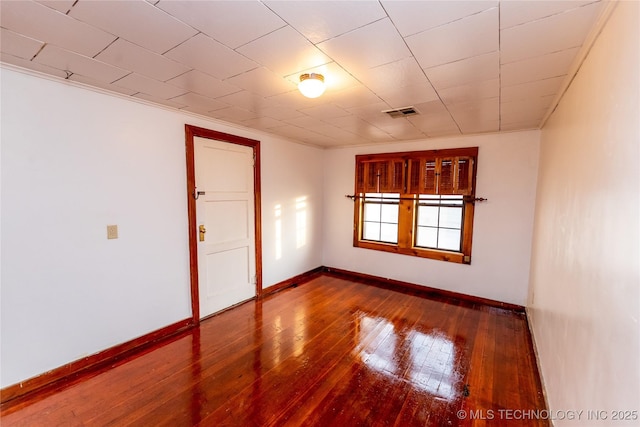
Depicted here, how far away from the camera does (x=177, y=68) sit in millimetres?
1938

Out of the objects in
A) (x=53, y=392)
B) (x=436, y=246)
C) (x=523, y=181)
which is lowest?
(x=53, y=392)

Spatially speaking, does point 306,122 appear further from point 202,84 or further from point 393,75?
point 393,75

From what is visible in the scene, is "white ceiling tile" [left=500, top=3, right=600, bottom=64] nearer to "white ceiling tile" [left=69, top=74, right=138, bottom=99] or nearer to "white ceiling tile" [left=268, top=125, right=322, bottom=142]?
"white ceiling tile" [left=268, top=125, right=322, bottom=142]

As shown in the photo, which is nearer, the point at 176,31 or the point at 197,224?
the point at 176,31

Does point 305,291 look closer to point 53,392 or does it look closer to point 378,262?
point 378,262

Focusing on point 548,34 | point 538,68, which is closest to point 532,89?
point 538,68

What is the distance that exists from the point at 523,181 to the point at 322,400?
3.45 m

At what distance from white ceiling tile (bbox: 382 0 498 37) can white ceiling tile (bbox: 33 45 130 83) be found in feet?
6.13

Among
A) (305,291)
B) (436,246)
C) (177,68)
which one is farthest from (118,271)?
(436,246)

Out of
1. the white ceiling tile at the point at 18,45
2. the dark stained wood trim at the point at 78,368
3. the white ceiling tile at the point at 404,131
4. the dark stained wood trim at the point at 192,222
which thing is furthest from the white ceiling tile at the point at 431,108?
the dark stained wood trim at the point at 78,368

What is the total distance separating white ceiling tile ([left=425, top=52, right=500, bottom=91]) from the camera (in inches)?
69.4

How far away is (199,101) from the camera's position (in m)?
2.62

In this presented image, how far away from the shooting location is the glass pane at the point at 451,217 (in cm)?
404

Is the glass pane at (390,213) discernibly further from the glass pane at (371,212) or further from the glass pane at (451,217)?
the glass pane at (451,217)
